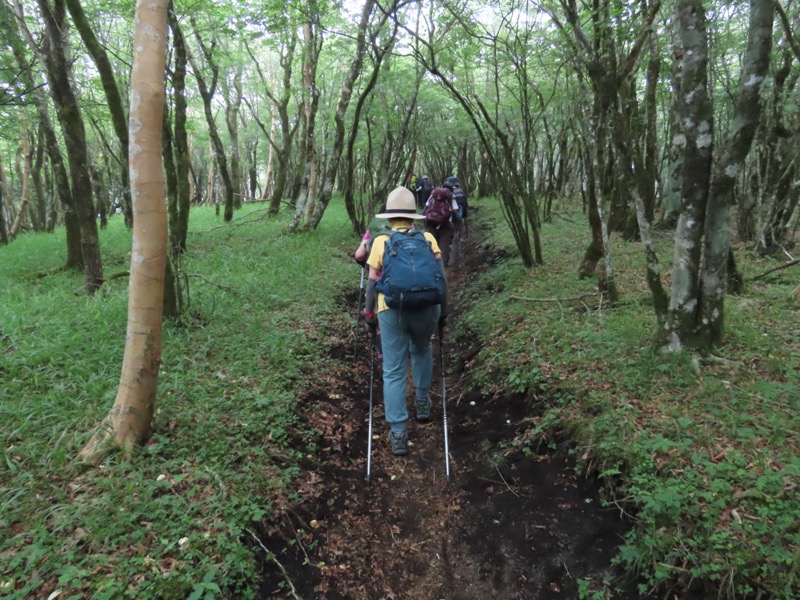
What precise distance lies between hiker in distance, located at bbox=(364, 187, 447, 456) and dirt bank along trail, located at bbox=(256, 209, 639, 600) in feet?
1.79

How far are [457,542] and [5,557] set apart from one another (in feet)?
9.50

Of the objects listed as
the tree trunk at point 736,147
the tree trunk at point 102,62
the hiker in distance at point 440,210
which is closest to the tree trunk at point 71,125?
the tree trunk at point 102,62

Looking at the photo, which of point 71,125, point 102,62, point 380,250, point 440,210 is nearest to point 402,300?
point 380,250

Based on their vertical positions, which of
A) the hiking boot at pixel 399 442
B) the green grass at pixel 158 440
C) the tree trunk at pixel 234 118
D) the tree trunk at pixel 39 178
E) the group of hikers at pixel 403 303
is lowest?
the hiking boot at pixel 399 442

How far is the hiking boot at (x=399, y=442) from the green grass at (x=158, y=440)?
2.68 feet

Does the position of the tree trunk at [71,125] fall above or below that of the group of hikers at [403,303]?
above

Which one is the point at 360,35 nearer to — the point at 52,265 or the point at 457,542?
the point at 52,265

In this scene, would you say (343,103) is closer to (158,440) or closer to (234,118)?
(234,118)

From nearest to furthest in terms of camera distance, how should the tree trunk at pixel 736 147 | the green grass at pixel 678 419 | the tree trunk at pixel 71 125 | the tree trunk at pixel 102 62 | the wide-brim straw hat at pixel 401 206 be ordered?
the green grass at pixel 678 419, the tree trunk at pixel 736 147, the wide-brim straw hat at pixel 401 206, the tree trunk at pixel 102 62, the tree trunk at pixel 71 125

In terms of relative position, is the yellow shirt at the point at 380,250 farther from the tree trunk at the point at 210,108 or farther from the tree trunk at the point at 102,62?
the tree trunk at the point at 210,108

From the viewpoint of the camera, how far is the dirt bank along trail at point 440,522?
3.00m

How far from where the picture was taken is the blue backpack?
13.2 ft

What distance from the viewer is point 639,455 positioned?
340cm

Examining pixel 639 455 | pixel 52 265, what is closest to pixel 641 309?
pixel 639 455
